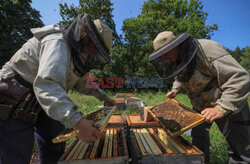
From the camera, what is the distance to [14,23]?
16438mm

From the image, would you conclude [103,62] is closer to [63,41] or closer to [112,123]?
[63,41]

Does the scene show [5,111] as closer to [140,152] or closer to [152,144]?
[140,152]

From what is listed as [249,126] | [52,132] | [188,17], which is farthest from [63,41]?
[188,17]

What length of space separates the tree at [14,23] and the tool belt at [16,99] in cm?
1791

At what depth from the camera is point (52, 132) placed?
1.97 metres

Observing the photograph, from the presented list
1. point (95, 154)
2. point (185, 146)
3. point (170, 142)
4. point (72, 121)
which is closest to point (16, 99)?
point (72, 121)

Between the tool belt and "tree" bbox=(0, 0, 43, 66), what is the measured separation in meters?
17.9

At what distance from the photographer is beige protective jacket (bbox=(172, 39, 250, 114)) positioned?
1.61 meters

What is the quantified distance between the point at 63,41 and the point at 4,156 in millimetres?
1392

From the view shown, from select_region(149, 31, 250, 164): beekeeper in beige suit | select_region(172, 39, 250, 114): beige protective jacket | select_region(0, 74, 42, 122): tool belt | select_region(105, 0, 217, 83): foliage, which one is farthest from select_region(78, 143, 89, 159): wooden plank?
select_region(105, 0, 217, 83): foliage

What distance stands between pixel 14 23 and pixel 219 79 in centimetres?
2210

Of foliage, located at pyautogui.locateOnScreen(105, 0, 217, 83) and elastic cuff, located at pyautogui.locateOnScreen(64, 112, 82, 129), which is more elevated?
foliage, located at pyautogui.locateOnScreen(105, 0, 217, 83)

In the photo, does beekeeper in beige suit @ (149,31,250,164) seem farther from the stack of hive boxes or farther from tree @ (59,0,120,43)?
tree @ (59,0,120,43)

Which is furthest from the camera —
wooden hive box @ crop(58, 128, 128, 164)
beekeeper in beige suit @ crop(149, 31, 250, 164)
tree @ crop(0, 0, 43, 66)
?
tree @ crop(0, 0, 43, 66)
